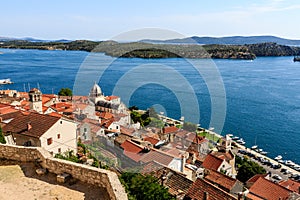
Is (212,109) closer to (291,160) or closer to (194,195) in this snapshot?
(291,160)

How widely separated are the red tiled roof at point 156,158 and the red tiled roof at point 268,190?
4.67m

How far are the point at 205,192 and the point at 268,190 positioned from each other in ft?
17.4

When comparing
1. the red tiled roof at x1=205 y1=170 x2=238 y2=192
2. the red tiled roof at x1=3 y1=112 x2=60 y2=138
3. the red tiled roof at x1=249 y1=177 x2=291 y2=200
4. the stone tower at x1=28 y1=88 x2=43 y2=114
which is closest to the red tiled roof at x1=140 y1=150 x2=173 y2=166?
the red tiled roof at x1=205 y1=170 x2=238 y2=192

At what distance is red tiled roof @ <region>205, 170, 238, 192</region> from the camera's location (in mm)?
11938

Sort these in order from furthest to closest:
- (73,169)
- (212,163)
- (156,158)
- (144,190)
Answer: (212,163) → (156,158) → (144,190) → (73,169)

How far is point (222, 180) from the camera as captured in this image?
1238cm

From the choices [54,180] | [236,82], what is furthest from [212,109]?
[54,180]

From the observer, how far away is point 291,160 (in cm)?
2277

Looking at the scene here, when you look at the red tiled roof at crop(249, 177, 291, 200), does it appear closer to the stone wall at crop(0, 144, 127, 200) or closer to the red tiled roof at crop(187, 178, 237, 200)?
the red tiled roof at crop(187, 178, 237, 200)

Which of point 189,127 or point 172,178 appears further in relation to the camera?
point 189,127

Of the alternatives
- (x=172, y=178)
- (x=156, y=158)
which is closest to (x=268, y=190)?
(x=156, y=158)

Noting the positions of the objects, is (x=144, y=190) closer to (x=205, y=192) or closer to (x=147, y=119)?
(x=205, y=192)

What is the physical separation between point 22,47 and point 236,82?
423 feet

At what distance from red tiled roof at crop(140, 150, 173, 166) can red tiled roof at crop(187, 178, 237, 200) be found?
1.59m
